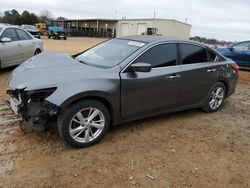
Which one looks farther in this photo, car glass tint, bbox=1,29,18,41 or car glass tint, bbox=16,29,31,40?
car glass tint, bbox=16,29,31,40

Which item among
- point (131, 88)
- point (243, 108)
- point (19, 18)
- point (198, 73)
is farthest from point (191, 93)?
point (19, 18)

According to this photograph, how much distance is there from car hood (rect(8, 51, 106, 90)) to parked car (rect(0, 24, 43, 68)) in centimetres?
357

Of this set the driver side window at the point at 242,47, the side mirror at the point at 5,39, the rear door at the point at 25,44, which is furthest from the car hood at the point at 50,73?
the driver side window at the point at 242,47

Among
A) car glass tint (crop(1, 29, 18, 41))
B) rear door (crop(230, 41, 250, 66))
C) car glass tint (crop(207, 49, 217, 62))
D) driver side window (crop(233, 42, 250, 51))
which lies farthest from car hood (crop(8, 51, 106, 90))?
driver side window (crop(233, 42, 250, 51))

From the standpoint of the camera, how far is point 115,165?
328cm

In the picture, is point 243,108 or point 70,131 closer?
point 70,131

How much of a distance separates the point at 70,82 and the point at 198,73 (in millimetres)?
2512

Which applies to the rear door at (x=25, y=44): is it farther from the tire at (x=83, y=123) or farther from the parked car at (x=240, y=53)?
A: the parked car at (x=240, y=53)

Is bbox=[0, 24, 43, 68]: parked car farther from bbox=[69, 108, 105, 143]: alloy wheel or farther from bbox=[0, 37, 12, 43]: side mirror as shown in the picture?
bbox=[69, 108, 105, 143]: alloy wheel

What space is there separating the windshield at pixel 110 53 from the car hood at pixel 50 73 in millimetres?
266

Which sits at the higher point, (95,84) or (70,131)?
(95,84)

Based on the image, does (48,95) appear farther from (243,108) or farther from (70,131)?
(243,108)

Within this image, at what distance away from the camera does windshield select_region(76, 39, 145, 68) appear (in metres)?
4.14

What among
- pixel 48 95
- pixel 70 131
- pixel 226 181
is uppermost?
pixel 48 95
